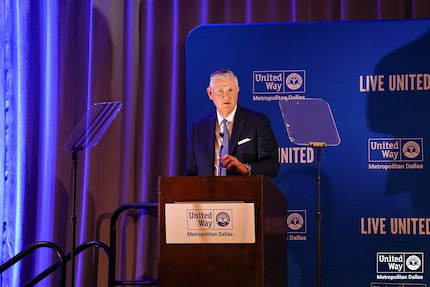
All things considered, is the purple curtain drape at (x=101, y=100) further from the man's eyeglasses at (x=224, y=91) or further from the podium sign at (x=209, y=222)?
the podium sign at (x=209, y=222)

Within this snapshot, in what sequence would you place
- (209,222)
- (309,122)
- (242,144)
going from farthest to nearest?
(242,144)
(309,122)
(209,222)

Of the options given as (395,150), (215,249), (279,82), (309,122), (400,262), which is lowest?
(400,262)

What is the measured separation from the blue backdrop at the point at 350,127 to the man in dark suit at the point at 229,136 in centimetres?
14

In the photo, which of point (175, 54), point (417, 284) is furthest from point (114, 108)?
point (417, 284)

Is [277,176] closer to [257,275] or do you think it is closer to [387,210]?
[387,210]

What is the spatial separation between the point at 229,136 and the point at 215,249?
1876 mm

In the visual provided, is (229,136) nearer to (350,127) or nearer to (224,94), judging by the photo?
(224,94)

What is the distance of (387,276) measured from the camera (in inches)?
197

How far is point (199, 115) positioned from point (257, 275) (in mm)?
2354

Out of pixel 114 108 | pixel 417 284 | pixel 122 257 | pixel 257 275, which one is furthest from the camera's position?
pixel 122 257

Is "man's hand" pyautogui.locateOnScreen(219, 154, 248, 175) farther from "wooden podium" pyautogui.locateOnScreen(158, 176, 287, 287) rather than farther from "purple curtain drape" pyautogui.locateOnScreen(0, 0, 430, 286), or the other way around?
"purple curtain drape" pyautogui.locateOnScreen(0, 0, 430, 286)

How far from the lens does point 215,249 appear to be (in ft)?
10.00

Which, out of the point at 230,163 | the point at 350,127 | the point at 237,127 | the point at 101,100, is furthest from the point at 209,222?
the point at 101,100

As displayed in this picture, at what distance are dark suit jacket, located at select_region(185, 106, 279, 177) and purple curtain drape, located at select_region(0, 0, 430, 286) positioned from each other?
924 mm
